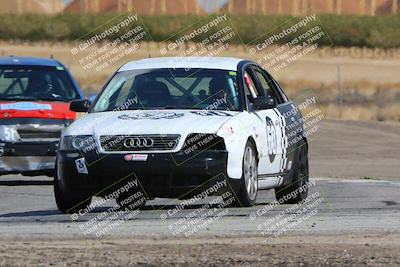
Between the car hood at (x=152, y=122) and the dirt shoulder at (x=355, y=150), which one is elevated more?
the car hood at (x=152, y=122)

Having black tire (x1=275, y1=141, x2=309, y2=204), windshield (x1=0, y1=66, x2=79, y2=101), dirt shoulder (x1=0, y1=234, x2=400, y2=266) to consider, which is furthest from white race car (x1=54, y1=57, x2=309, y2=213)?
windshield (x1=0, y1=66, x2=79, y2=101)

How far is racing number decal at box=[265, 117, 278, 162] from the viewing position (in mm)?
13734

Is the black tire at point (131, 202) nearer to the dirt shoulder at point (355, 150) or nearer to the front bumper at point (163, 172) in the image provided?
the front bumper at point (163, 172)

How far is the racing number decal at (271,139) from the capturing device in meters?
13.7

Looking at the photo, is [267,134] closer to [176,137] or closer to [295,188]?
[295,188]

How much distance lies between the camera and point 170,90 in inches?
538

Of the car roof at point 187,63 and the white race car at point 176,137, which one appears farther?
the car roof at point 187,63

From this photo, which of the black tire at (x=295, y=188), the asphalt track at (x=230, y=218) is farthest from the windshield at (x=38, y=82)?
the black tire at (x=295, y=188)

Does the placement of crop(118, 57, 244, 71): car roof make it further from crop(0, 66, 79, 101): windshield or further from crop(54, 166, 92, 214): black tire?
crop(0, 66, 79, 101): windshield

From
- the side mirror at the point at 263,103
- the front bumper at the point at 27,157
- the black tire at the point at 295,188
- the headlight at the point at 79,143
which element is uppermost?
the headlight at the point at 79,143

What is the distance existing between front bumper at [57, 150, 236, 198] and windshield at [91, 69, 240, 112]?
101 centimetres

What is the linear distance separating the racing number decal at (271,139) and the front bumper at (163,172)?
129 centimetres

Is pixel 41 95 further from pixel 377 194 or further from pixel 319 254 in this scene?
pixel 319 254

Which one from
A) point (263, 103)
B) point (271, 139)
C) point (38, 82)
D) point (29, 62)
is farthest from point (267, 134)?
point (29, 62)
